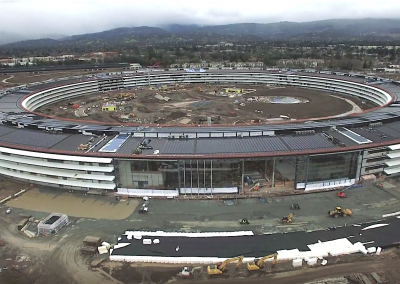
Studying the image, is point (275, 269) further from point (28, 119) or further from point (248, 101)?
point (248, 101)

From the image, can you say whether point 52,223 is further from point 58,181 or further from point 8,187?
point 8,187

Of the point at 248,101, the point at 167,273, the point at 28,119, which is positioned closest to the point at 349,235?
the point at 167,273

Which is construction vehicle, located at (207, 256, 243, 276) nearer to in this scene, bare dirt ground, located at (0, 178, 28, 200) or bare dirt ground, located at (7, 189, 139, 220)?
bare dirt ground, located at (7, 189, 139, 220)

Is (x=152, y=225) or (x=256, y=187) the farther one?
(x=256, y=187)

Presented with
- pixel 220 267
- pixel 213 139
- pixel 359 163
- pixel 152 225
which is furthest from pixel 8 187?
pixel 359 163

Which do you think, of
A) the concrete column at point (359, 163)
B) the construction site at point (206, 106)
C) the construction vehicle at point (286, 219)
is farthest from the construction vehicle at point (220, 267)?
the construction site at point (206, 106)

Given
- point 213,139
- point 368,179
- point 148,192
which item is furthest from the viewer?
point 213,139
